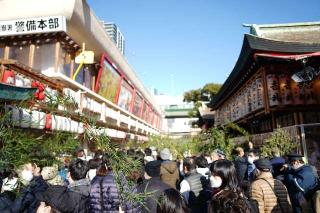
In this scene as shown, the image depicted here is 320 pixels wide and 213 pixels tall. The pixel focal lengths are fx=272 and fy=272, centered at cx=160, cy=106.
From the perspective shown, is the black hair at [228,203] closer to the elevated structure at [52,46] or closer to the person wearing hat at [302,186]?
the person wearing hat at [302,186]

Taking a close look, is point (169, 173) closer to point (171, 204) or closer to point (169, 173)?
point (169, 173)

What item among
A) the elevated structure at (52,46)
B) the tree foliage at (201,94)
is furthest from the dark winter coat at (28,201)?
the tree foliage at (201,94)

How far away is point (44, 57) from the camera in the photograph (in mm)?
10953

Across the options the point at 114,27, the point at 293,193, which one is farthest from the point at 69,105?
the point at 114,27

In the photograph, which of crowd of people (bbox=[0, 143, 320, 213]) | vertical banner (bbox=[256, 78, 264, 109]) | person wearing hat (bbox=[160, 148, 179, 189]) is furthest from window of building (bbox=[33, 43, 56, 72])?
vertical banner (bbox=[256, 78, 264, 109])

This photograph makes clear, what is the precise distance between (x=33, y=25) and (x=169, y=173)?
26.6 feet

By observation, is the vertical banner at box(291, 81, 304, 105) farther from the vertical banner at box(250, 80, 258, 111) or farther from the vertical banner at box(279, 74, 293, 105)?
the vertical banner at box(250, 80, 258, 111)

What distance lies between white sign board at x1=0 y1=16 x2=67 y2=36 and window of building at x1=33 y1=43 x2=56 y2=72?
89cm

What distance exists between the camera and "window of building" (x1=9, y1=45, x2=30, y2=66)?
1117 centimetres

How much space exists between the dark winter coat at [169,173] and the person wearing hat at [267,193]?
1819mm

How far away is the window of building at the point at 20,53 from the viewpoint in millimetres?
11172

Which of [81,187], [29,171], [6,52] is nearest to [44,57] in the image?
[6,52]

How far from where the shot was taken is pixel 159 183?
3748mm

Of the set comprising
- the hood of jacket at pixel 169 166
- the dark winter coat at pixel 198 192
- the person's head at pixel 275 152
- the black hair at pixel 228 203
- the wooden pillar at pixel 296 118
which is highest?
the wooden pillar at pixel 296 118
